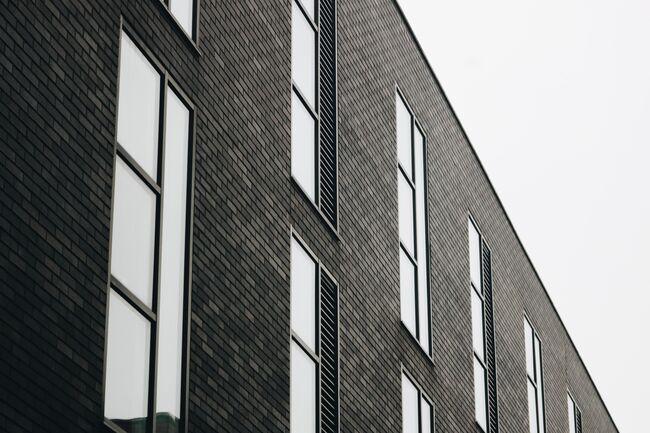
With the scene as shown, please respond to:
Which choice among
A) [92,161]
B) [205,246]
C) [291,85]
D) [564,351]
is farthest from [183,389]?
[564,351]

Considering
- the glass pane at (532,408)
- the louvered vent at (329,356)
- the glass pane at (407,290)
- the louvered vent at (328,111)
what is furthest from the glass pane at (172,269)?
the glass pane at (532,408)

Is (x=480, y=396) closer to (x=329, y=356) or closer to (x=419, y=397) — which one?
(x=419, y=397)

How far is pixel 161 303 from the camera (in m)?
13.8

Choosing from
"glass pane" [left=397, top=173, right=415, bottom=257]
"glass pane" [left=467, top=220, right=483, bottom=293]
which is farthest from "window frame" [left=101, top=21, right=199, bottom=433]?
"glass pane" [left=467, top=220, right=483, bottom=293]

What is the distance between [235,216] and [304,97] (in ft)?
13.4

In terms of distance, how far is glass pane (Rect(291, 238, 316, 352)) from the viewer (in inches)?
703

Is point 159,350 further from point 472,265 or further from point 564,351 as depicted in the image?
point 564,351

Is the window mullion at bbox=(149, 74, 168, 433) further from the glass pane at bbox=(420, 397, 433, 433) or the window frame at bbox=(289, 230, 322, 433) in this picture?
the glass pane at bbox=(420, 397, 433, 433)

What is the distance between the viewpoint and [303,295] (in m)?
18.2

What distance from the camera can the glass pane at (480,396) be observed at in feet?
84.8

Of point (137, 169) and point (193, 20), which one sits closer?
point (137, 169)

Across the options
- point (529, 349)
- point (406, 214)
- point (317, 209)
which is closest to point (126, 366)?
point (317, 209)

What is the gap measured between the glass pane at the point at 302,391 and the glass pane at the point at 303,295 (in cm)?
27

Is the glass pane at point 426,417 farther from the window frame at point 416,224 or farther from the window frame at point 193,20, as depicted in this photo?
the window frame at point 193,20
